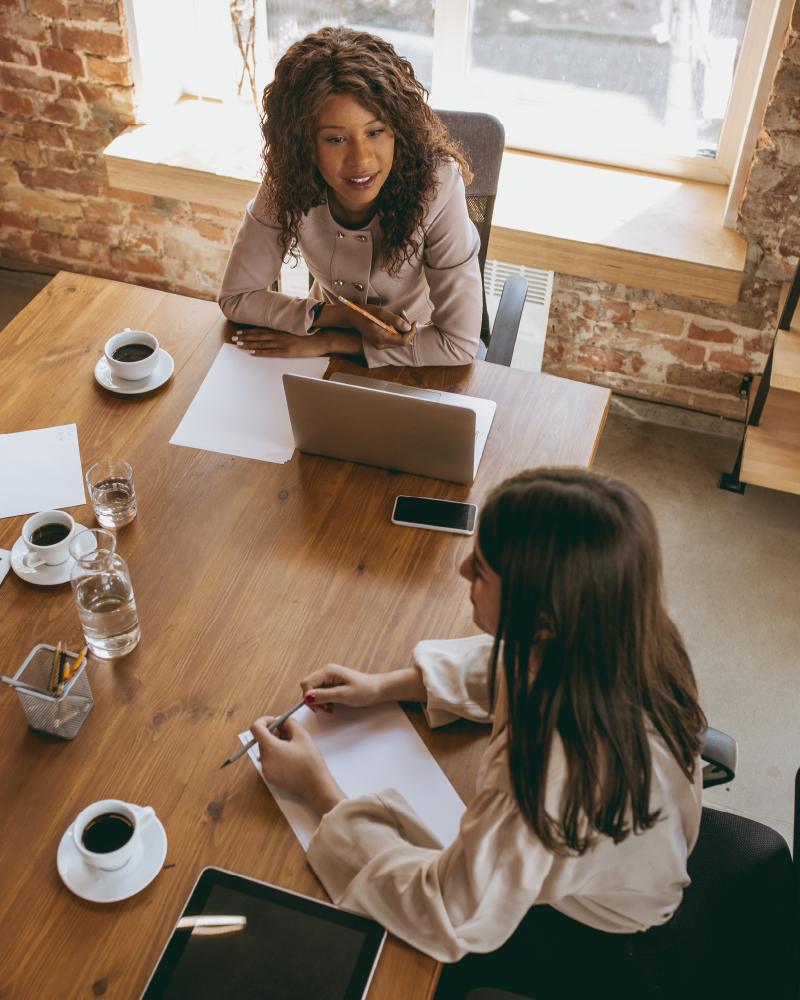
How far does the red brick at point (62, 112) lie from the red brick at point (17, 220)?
1.37 ft

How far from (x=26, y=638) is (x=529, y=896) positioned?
30.7 inches

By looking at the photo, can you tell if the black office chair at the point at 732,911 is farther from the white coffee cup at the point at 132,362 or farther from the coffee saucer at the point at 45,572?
the white coffee cup at the point at 132,362

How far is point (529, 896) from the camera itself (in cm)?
90

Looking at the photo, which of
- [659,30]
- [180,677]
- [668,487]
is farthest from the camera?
[668,487]

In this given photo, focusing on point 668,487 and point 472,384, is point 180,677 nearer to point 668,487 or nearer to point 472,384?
point 472,384

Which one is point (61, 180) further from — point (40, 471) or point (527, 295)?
point (40, 471)

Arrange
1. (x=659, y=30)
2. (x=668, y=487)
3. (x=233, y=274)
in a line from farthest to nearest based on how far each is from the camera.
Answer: (x=668, y=487)
(x=659, y=30)
(x=233, y=274)

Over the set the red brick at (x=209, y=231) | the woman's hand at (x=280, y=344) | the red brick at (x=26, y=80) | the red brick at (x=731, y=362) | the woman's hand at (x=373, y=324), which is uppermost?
the red brick at (x=26, y=80)

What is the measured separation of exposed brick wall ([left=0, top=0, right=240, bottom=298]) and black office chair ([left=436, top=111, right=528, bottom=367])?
49.8 inches

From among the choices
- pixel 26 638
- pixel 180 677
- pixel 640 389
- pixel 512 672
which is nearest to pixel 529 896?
pixel 512 672

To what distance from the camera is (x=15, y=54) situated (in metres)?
2.81

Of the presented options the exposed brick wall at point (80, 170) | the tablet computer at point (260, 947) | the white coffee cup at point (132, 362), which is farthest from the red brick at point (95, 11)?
the tablet computer at point (260, 947)

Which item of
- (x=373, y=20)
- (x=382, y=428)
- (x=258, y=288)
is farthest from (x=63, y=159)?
(x=382, y=428)

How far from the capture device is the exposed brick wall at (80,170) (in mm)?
2732
